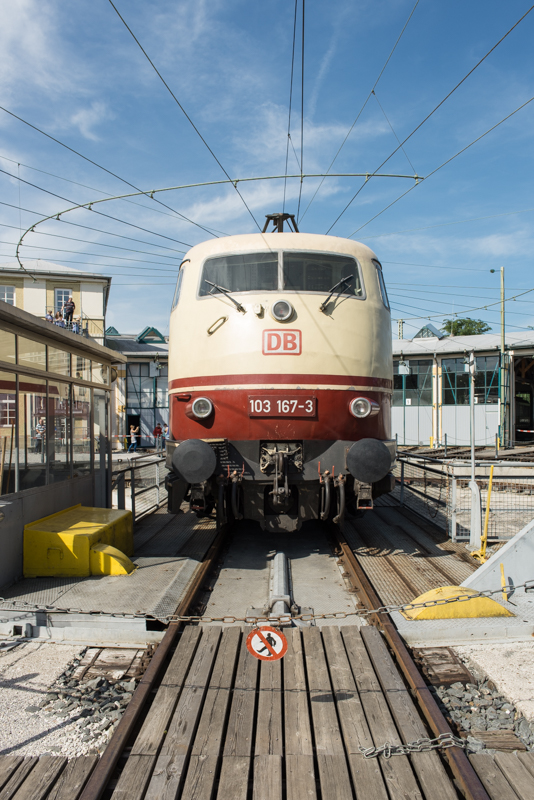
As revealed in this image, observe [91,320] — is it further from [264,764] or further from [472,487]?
[264,764]

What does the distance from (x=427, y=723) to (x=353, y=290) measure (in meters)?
4.85

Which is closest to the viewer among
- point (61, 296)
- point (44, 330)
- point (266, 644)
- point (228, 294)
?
point (266, 644)

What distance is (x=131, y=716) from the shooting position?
3.22m

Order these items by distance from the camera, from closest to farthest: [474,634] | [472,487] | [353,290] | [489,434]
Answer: [474,634], [353,290], [472,487], [489,434]

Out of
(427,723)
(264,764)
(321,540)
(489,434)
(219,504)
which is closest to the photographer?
(264,764)

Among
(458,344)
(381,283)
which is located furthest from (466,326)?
(381,283)

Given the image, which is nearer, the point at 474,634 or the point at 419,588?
the point at 474,634

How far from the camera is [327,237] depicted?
277 inches

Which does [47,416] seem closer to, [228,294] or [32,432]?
[32,432]

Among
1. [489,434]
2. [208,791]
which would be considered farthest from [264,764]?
[489,434]

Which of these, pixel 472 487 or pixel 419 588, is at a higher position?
pixel 472 487

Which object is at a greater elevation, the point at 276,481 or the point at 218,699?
the point at 276,481

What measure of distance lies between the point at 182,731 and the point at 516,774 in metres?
1.85

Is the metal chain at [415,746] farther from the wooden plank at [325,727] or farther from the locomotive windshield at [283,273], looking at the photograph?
the locomotive windshield at [283,273]
